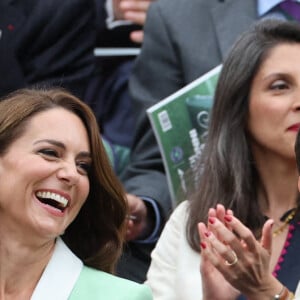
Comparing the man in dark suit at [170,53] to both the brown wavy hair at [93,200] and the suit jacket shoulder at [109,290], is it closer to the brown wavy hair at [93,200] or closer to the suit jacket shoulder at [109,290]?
the brown wavy hair at [93,200]

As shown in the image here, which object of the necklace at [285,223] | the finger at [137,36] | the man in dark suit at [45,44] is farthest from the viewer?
the finger at [137,36]

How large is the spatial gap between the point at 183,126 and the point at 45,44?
3.63 ft

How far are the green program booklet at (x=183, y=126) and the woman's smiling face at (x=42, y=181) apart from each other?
3.06 ft

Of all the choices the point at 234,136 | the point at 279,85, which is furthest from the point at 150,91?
the point at 279,85

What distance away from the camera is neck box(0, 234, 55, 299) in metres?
4.14

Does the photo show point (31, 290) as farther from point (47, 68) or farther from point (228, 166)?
point (47, 68)

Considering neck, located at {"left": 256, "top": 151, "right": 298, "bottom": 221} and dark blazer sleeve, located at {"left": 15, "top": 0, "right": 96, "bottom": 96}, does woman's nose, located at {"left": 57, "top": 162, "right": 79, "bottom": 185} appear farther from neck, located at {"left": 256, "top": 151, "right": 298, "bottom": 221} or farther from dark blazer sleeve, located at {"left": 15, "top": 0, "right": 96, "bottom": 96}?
dark blazer sleeve, located at {"left": 15, "top": 0, "right": 96, "bottom": 96}

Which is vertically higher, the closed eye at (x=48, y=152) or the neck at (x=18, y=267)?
the closed eye at (x=48, y=152)


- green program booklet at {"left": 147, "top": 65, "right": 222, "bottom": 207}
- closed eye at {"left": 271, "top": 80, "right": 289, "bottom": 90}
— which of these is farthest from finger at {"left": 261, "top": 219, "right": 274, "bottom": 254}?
green program booklet at {"left": 147, "top": 65, "right": 222, "bottom": 207}

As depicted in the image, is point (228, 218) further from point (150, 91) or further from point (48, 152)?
point (150, 91)

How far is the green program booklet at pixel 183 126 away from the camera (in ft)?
16.7

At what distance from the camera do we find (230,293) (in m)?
4.22

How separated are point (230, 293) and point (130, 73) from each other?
191cm

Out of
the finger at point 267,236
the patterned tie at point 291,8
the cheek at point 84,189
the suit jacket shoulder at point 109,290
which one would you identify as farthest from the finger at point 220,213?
the patterned tie at point 291,8
